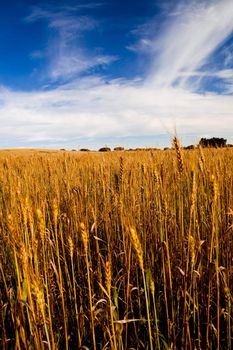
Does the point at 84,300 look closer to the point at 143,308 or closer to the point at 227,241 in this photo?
the point at 143,308

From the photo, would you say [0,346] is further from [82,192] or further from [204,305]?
[82,192]

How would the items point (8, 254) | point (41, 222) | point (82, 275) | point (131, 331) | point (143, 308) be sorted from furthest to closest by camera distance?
point (8, 254) → point (82, 275) → point (143, 308) → point (131, 331) → point (41, 222)

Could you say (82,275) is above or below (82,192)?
below

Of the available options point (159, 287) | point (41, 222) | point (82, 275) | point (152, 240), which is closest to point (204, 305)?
point (159, 287)

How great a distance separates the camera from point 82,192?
2365mm

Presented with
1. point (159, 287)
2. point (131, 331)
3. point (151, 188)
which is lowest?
point (131, 331)

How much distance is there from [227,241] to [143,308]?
1.80 feet

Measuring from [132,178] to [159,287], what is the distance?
1.03 meters

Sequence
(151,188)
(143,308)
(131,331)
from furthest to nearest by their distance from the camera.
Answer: (151,188) → (143,308) → (131,331)

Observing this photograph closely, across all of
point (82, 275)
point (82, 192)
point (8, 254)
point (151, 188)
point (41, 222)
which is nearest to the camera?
point (41, 222)

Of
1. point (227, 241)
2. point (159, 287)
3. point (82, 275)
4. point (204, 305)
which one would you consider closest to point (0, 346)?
point (82, 275)

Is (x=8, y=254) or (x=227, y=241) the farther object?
(x=8, y=254)

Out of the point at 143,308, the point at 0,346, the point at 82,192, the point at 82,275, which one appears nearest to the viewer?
the point at 0,346

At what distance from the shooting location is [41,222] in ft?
2.53
